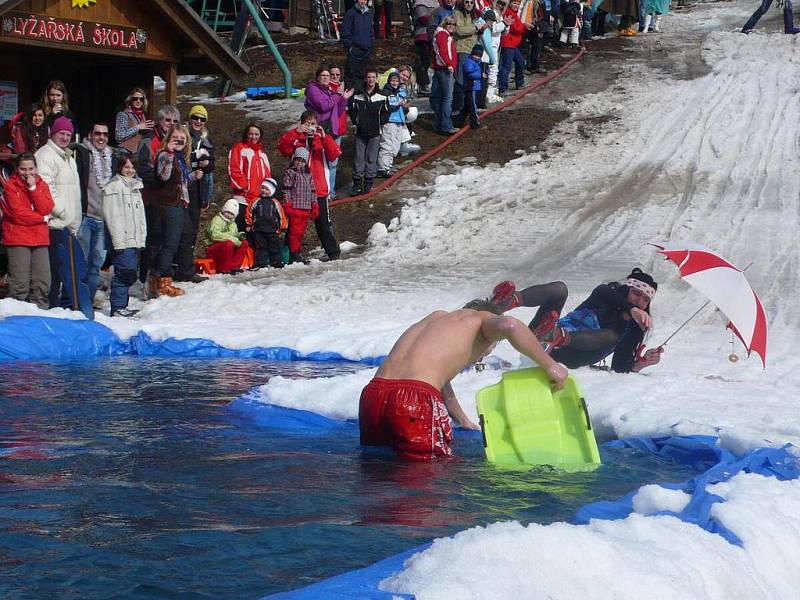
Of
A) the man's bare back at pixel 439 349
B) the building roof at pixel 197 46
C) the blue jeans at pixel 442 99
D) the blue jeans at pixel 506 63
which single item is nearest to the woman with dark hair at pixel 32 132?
the building roof at pixel 197 46

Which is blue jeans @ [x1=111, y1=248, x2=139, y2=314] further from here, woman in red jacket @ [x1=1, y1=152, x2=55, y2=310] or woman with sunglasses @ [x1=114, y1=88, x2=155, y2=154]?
woman with sunglasses @ [x1=114, y1=88, x2=155, y2=154]

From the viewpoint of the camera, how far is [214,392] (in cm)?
830

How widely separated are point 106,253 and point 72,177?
54.7 inches

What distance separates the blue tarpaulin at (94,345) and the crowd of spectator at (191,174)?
96cm

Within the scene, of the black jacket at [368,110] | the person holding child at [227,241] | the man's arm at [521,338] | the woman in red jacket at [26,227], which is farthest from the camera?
the black jacket at [368,110]

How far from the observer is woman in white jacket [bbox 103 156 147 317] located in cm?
1136

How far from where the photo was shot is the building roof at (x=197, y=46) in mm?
13797

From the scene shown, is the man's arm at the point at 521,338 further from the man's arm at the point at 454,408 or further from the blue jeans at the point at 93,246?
the blue jeans at the point at 93,246

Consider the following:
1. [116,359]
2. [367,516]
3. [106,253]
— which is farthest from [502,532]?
[106,253]

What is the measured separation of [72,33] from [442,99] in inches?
278

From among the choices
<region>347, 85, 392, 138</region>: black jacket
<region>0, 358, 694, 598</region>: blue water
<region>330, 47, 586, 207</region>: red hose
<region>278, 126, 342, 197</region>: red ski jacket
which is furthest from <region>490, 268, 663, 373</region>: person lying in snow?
<region>330, 47, 586, 207</region>: red hose

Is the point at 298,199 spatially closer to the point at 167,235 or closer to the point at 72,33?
the point at 167,235

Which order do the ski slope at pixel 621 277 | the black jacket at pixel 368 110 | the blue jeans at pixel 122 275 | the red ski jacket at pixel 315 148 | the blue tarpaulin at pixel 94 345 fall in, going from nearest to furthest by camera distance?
the ski slope at pixel 621 277
the blue tarpaulin at pixel 94 345
the blue jeans at pixel 122 275
the red ski jacket at pixel 315 148
the black jacket at pixel 368 110

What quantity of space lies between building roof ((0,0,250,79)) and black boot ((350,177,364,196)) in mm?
2485
